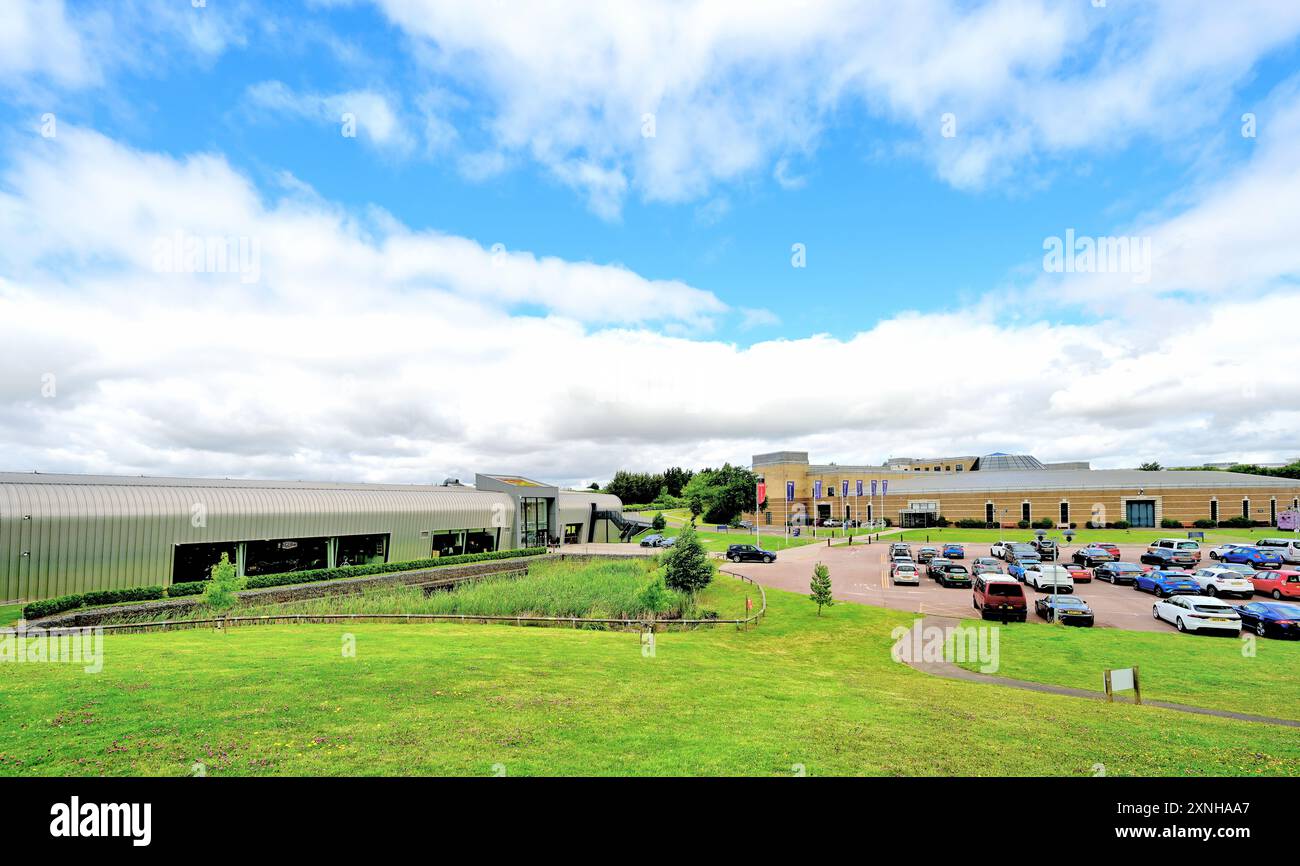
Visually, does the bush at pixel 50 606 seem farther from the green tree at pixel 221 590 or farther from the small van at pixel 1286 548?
the small van at pixel 1286 548

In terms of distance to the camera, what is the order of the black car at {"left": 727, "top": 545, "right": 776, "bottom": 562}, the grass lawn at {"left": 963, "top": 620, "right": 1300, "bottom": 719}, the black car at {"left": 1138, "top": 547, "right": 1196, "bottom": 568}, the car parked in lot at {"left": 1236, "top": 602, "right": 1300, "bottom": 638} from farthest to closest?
the black car at {"left": 727, "top": 545, "right": 776, "bottom": 562}
the black car at {"left": 1138, "top": 547, "right": 1196, "bottom": 568}
the car parked in lot at {"left": 1236, "top": 602, "right": 1300, "bottom": 638}
the grass lawn at {"left": 963, "top": 620, "right": 1300, "bottom": 719}

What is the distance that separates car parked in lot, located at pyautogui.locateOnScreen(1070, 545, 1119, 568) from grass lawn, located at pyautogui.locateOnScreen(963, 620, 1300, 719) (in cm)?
2025

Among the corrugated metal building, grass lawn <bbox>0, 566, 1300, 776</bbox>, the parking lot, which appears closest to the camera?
grass lawn <bbox>0, 566, 1300, 776</bbox>

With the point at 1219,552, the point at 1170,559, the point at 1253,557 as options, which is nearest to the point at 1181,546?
the point at 1253,557

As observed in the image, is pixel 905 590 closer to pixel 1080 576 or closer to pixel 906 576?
pixel 906 576

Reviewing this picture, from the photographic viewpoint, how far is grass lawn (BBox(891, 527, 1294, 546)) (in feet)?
209

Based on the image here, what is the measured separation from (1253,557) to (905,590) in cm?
2687

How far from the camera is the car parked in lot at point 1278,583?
2978 centimetres

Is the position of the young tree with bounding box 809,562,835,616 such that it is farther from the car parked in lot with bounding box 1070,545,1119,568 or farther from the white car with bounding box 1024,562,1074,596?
the car parked in lot with bounding box 1070,545,1119,568

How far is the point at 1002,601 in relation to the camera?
2653cm

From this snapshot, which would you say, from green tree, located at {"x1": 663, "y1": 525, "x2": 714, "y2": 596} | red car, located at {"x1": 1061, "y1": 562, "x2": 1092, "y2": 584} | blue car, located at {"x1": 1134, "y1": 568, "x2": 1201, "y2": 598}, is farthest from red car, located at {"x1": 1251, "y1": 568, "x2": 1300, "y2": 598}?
green tree, located at {"x1": 663, "y1": 525, "x2": 714, "y2": 596}

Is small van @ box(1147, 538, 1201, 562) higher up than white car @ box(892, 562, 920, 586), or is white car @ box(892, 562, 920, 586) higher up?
small van @ box(1147, 538, 1201, 562)

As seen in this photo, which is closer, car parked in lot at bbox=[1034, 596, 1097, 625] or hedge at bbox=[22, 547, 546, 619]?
car parked in lot at bbox=[1034, 596, 1097, 625]
